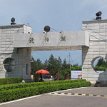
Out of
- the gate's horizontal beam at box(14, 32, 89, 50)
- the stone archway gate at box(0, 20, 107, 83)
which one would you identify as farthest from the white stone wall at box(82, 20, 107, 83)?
the gate's horizontal beam at box(14, 32, 89, 50)

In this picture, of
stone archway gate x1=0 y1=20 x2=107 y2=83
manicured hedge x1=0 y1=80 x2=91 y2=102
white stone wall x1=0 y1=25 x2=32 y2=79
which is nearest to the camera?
manicured hedge x1=0 y1=80 x2=91 y2=102

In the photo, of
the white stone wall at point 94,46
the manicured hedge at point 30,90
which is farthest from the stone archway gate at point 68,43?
the manicured hedge at point 30,90

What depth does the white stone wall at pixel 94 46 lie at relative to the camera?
2552 cm

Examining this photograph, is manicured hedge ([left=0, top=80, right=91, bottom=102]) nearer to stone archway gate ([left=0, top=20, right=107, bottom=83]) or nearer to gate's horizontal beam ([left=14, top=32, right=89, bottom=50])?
gate's horizontal beam ([left=14, top=32, right=89, bottom=50])

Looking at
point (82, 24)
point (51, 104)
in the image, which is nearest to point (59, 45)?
point (82, 24)

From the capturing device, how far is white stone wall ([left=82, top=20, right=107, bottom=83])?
25.5m

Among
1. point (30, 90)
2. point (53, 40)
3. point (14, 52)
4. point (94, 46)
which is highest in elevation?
point (53, 40)

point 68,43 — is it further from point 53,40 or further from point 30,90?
point 30,90

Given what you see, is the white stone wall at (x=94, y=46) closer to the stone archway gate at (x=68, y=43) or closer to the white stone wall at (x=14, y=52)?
the stone archway gate at (x=68, y=43)

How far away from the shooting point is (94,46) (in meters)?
25.7

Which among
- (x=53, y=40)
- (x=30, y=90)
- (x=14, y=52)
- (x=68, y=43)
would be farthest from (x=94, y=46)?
(x=30, y=90)

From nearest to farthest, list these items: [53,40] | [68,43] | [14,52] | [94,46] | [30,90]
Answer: [30,90], [68,43], [53,40], [94,46], [14,52]

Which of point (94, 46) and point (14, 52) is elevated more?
point (94, 46)

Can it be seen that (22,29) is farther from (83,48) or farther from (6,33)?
(83,48)
